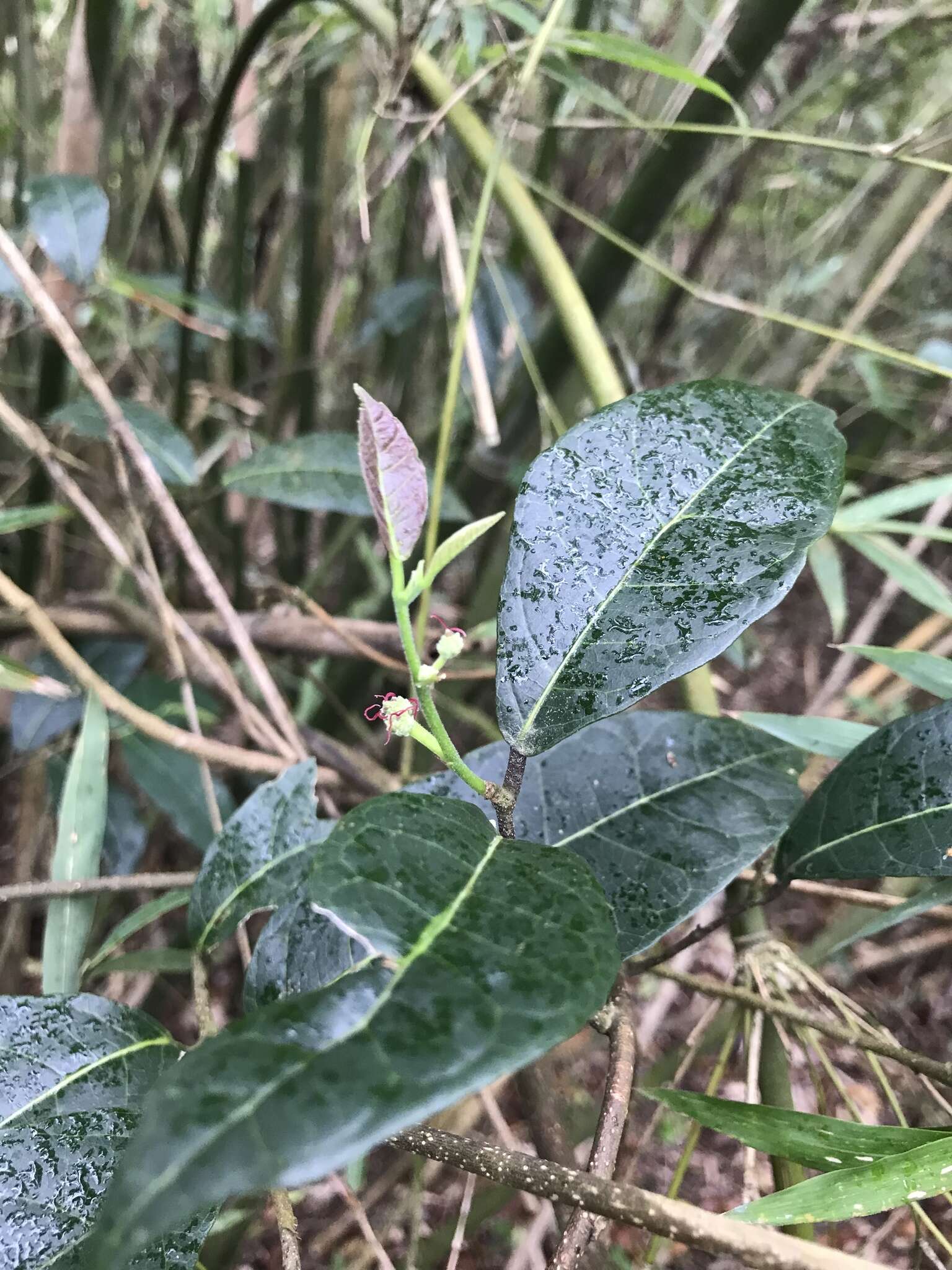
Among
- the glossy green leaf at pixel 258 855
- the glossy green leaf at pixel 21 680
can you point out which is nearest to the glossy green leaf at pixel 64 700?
the glossy green leaf at pixel 21 680

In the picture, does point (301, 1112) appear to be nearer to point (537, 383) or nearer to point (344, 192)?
point (537, 383)

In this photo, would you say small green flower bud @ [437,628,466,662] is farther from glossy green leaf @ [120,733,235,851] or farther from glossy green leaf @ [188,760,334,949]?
glossy green leaf @ [120,733,235,851]

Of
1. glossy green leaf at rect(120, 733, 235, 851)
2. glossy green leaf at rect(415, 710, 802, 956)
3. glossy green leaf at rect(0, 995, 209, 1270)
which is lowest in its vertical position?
glossy green leaf at rect(120, 733, 235, 851)

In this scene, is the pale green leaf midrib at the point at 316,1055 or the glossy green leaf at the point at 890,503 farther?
the glossy green leaf at the point at 890,503

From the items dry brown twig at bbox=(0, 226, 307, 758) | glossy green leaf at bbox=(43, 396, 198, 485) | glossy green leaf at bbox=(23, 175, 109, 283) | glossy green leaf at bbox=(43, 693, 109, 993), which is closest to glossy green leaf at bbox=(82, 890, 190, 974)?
glossy green leaf at bbox=(43, 693, 109, 993)

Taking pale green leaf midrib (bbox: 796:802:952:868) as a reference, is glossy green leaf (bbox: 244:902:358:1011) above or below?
below

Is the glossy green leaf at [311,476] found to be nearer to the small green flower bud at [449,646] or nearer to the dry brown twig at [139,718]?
the dry brown twig at [139,718]

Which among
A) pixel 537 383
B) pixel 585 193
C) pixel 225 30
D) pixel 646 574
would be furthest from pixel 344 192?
pixel 646 574
